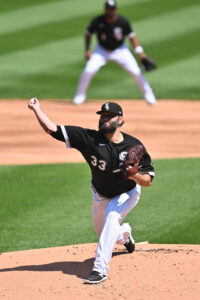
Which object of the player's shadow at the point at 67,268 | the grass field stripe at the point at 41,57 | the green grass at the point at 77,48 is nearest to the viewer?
the player's shadow at the point at 67,268

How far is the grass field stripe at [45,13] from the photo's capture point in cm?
2314

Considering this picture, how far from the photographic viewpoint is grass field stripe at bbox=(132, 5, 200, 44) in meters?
22.2

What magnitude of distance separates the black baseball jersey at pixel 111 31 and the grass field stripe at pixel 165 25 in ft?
18.9

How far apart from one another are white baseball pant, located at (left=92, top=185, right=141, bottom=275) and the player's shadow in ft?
0.99

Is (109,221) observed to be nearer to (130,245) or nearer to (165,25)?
(130,245)

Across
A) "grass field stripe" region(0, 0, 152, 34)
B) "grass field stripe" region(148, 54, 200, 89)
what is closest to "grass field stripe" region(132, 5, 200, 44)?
"grass field stripe" region(0, 0, 152, 34)

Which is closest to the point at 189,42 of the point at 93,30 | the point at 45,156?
the point at 93,30

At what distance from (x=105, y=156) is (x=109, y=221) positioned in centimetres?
62

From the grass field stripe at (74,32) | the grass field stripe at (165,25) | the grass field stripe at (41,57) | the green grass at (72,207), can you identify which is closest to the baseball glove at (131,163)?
the green grass at (72,207)

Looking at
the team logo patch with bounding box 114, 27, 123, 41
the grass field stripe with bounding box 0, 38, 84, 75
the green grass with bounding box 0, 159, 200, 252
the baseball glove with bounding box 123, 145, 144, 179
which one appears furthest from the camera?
the grass field stripe with bounding box 0, 38, 84, 75

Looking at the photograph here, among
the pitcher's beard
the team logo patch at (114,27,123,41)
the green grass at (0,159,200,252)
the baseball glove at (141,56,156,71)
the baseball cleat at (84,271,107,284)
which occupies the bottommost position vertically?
Result: the green grass at (0,159,200,252)

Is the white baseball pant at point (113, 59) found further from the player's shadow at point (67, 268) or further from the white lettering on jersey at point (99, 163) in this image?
the white lettering on jersey at point (99, 163)

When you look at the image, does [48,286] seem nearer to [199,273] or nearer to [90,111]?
[199,273]

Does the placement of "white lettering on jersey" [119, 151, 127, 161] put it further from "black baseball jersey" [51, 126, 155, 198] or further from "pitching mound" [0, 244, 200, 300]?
"pitching mound" [0, 244, 200, 300]
